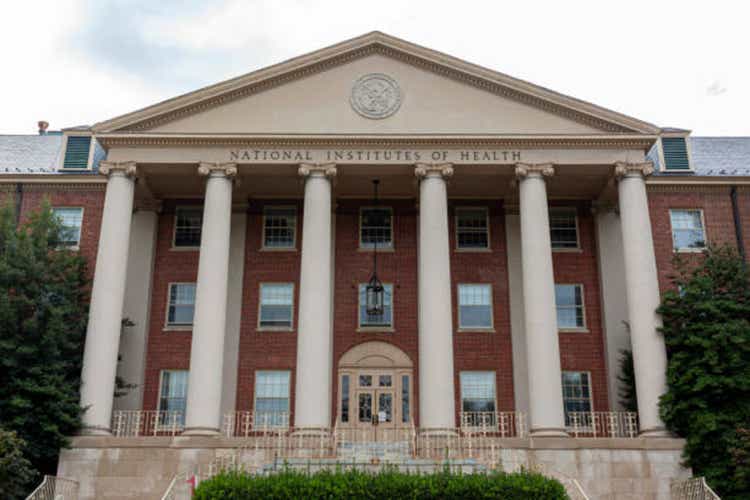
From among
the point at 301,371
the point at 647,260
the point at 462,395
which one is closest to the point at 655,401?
the point at 647,260

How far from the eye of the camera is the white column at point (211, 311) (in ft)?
97.9

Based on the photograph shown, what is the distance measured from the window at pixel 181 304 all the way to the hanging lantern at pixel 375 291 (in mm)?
7606

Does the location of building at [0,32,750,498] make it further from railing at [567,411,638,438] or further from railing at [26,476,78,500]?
railing at [26,476,78,500]

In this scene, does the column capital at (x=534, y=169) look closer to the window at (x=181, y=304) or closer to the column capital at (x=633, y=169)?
the column capital at (x=633, y=169)

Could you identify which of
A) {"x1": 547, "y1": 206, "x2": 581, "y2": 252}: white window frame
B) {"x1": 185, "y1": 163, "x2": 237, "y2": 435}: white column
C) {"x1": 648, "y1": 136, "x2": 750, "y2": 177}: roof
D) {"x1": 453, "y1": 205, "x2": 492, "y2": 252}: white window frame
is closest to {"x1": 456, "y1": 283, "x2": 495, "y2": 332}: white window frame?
{"x1": 453, "y1": 205, "x2": 492, "y2": 252}: white window frame

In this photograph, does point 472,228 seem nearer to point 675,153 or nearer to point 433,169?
point 433,169

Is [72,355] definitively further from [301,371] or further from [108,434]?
[301,371]

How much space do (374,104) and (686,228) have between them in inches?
586

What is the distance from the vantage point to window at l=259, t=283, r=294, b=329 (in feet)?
119

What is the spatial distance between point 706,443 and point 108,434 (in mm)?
20536

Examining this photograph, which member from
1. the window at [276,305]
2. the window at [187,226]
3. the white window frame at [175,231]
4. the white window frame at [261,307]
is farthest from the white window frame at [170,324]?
the window at [276,305]

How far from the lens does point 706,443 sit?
28203 mm

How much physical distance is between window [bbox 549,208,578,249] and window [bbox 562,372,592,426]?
584cm

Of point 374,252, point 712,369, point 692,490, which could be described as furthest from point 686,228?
point 692,490
